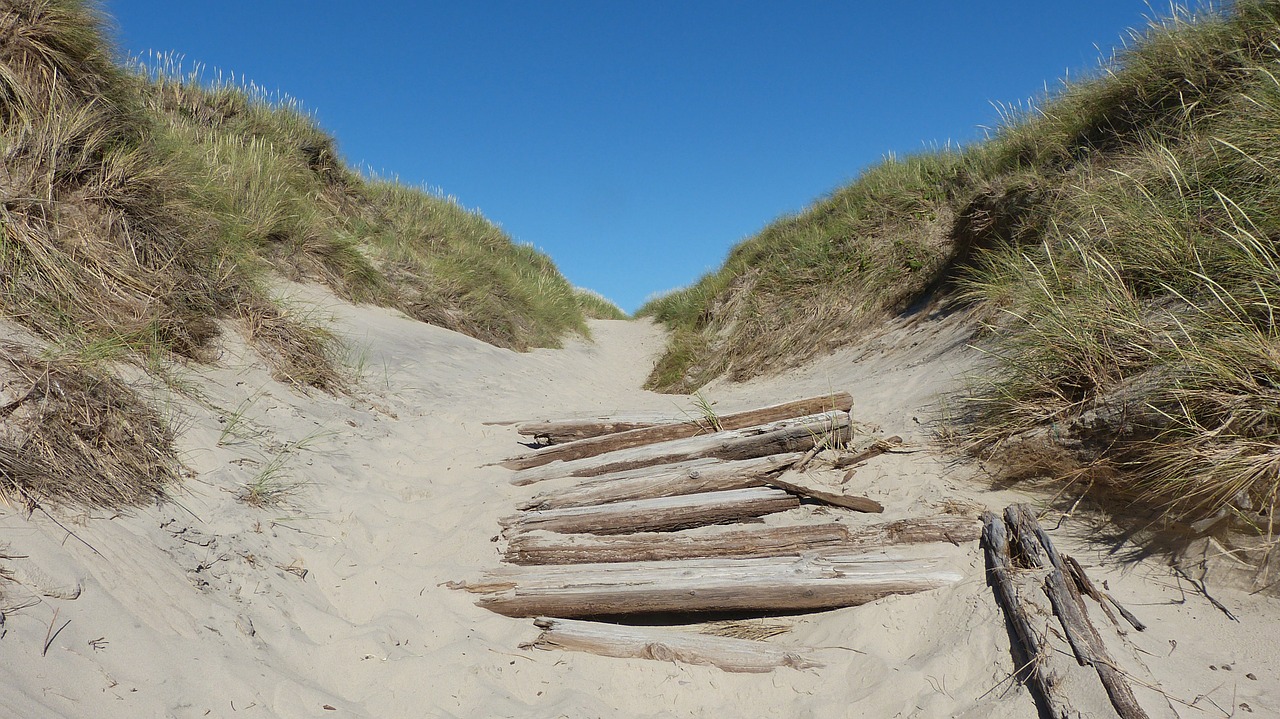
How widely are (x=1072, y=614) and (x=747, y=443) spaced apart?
215cm

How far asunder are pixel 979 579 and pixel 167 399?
436 centimetres

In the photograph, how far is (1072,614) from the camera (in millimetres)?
2318

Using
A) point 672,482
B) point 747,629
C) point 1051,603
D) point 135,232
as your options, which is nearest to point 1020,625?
point 1051,603

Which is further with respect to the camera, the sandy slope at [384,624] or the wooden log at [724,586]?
the wooden log at [724,586]

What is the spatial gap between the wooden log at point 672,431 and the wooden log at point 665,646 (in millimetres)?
1916

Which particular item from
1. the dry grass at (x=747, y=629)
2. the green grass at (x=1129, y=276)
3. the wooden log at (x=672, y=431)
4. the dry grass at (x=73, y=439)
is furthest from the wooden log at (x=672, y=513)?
the dry grass at (x=73, y=439)

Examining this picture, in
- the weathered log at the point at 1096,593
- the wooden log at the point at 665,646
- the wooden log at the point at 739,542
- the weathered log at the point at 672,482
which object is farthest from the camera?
the weathered log at the point at 672,482

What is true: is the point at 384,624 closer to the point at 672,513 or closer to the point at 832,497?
the point at 672,513

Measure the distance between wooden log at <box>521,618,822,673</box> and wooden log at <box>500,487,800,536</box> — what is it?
0.79m

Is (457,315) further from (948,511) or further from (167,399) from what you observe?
(948,511)

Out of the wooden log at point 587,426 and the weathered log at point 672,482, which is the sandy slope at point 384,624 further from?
the wooden log at point 587,426

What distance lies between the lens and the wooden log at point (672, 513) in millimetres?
3680

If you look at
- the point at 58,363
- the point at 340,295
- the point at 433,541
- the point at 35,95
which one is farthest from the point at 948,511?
the point at 340,295

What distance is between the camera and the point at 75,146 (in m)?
4.62
